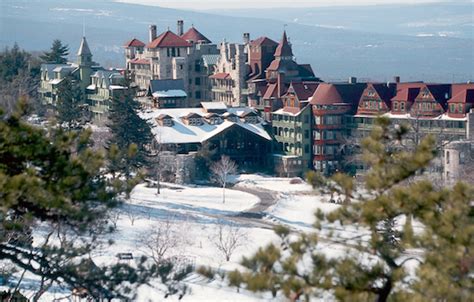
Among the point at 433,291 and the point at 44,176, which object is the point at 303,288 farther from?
the point at 44,176

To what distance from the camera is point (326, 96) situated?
192 feet

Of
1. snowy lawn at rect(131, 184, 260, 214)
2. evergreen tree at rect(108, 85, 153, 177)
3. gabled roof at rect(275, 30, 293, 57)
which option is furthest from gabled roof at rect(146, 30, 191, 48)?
snowy lawn at rect(131, 184, 260, 214)

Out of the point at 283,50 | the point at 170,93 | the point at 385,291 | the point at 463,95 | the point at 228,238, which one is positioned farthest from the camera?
the point at 170,93

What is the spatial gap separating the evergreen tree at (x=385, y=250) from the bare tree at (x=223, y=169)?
38.8 metres

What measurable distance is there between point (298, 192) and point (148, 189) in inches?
254

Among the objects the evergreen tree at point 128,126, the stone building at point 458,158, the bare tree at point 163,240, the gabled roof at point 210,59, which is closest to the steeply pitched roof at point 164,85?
the gabled roof at point 210,59

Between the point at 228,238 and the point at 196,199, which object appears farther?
the point at 196,199

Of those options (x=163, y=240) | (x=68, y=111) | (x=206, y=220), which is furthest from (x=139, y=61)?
(x=163, y=240)

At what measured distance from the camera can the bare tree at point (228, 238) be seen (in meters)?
36.8

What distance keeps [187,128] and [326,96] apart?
7036 mm

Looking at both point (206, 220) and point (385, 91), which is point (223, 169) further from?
point (206, 220)

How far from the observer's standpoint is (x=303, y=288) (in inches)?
554

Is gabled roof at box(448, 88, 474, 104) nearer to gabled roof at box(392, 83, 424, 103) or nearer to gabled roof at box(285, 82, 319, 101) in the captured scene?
gabled roof at box(392, 83, 424, 103)

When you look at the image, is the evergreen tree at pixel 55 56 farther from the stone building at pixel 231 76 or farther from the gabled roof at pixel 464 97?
the gabled roof at pixel 464 97
